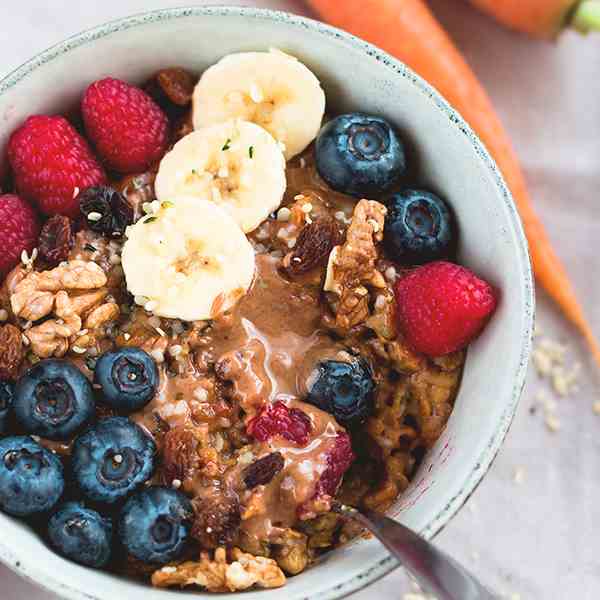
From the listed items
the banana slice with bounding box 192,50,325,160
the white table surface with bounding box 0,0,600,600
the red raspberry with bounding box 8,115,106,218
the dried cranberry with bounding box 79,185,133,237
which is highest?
the banana slice with bounding box 192,50,325,160

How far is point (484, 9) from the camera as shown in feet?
6.83

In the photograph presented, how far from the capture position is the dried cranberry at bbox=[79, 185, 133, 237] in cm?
150

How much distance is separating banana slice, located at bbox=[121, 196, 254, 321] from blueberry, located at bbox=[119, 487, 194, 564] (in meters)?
0.26

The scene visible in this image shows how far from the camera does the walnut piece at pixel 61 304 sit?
57.2 inches

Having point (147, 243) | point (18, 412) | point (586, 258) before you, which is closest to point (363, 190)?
point (147, 243)

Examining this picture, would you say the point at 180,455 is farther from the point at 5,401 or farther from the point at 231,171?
the point at 231,171

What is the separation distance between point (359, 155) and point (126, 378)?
0.45 metres

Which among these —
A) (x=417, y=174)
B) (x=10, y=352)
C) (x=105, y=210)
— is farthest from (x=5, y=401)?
(x=417, y=174)

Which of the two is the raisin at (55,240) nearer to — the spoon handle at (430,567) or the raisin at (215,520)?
the raisin at (215,520)

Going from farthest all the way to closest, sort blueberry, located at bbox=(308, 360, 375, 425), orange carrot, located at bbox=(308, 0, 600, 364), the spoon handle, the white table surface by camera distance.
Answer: orange carrot, located at bbox=(308, 0, 600, 364)
the white table surface
blueberry, located at bbox=(308, 360, 375, 425)
the spoon handle

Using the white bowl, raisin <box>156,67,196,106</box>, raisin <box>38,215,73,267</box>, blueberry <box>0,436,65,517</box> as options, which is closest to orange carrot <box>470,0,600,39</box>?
the white bowl

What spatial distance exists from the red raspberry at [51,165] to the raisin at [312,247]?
307 millimetres

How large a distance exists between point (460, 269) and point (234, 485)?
0.43 metres

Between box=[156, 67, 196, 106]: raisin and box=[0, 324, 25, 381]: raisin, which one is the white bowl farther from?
box=[0, 324, 25, 381]: raisin
